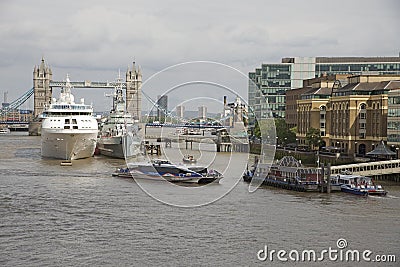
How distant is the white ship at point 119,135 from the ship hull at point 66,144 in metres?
2.34

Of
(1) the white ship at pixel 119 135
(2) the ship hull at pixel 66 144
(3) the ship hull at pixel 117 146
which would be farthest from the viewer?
(1) the white ship at pixel 119 135

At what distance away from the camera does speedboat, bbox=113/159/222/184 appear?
27.3 meters

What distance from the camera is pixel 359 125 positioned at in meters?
36.9

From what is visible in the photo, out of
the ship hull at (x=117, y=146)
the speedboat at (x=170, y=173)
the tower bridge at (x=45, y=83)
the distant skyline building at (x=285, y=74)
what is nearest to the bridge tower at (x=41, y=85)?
the tower bridge at (x=45, y=83)

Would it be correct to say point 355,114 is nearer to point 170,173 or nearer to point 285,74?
point 170,173

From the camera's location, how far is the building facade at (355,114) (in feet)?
Result: 115

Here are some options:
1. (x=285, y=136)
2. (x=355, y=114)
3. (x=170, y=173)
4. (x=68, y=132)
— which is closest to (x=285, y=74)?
(x=285, y=136)

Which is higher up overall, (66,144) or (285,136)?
(285,136)

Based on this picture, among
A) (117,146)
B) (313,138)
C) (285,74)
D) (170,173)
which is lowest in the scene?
(170,173)

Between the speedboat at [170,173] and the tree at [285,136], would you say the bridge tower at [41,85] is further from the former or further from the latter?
the speedboat at [170,173]

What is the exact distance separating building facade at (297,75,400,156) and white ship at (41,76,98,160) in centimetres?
1463

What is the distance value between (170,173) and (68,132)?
1242 centimetres

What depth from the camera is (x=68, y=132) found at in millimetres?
38906

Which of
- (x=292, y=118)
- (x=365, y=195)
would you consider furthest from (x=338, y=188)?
(x=292, y=118)
